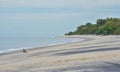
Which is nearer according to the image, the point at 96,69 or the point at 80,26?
the point at 96,69

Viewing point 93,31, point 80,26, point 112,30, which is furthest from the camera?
point 80,26

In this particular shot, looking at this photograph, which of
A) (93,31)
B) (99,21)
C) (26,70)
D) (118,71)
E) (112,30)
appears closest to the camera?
(118,71)

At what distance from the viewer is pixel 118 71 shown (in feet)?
51.7

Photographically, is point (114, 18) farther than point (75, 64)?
Yes

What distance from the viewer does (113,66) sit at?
17203mm

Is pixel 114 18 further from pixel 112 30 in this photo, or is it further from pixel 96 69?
pixel 96 69

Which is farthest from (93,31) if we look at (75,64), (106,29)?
(75,64)

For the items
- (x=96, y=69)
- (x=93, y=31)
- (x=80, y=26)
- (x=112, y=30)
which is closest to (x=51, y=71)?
(x=96, y=69)

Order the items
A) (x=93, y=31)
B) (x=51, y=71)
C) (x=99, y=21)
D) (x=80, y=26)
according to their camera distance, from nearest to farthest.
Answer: (x=51, y=71) < (x=93, y=31) < (x=99, y=21) < (x=80, y=26)

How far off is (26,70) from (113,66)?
379 centimetres

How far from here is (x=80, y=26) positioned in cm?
17000

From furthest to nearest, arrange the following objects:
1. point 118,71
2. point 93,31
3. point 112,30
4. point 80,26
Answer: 1. point 80,26
2. point 93,31
3. point 112,30
4. point 118,71

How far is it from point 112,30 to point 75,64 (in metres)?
99.7

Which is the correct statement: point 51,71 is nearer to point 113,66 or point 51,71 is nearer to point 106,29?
point 113,66
